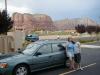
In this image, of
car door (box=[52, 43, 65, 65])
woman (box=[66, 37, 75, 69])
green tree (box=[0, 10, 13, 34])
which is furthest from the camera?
green tree (box=[0, 10, 13, 34])

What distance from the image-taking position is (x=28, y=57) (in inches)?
462

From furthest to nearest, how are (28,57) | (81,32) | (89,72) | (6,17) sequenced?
(81,32) < (6,17) < (89,72) < (28,57)

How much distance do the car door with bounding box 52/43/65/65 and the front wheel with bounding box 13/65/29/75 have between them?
2.00m

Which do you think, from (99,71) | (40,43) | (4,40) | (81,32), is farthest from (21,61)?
(81,32)

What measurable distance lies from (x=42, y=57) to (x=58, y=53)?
4.49 feet

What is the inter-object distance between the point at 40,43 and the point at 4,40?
352 inches

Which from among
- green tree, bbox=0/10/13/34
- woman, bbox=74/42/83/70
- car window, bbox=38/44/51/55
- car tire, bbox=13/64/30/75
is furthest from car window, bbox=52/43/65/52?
green tree, bbox=0/10/13/34

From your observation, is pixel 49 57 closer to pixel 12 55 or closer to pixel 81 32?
pixel 12 55

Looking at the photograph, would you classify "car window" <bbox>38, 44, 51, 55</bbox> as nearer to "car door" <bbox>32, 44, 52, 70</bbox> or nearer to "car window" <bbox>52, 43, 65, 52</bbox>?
"car door" <bbox>32, 44, 52, 70</bbox>

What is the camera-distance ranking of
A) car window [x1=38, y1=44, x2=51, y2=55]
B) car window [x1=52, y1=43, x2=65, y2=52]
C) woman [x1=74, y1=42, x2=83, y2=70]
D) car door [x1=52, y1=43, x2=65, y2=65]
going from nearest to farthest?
car window [x1=38, y1=44, x2=51, y2=55] → car door [x1=52, y1=43, x2=65, y2=65] → car window [x1=52, y1=43, x2=65, y2=52] → woman [x1=74, y1=42, x2=83, y2=70]

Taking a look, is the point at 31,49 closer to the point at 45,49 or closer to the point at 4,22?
the point at 45,49

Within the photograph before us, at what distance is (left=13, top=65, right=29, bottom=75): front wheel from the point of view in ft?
36.4

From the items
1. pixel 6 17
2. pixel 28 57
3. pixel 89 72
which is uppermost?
pixel 6 17

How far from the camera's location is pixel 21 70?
1130cm
